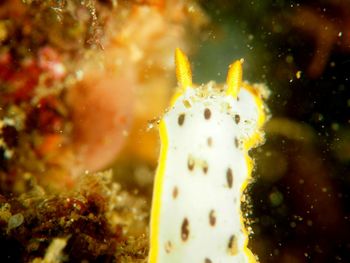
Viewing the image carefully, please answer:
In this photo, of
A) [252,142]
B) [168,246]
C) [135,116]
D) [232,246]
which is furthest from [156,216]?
[135,116]

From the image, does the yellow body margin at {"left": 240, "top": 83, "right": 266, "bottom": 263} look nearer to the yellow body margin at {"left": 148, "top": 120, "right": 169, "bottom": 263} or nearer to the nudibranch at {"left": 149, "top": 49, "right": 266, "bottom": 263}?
the nudibranch at {"left": 149, "top": 49, "right": 266, "bottom": 263}

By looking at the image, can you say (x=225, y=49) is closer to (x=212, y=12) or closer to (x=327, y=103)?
(x=212, y=12)

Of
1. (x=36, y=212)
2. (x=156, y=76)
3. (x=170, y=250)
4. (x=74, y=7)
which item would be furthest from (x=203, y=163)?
(x=156, y=76)

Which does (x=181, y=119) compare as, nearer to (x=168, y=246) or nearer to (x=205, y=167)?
(x=205, y=167)

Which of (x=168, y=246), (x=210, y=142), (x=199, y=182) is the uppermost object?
(x=210, y=142)

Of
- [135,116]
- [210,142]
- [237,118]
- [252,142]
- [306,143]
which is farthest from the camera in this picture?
[135,116]

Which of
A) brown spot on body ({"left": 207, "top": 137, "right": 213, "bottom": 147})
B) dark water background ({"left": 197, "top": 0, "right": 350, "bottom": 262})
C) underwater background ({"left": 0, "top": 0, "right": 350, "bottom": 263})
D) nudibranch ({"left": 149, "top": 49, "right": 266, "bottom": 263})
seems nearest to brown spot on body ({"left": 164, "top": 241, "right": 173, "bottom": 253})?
nudibranch ({"left": 149, "top": 49, "right": 266, "bottom": 263})
